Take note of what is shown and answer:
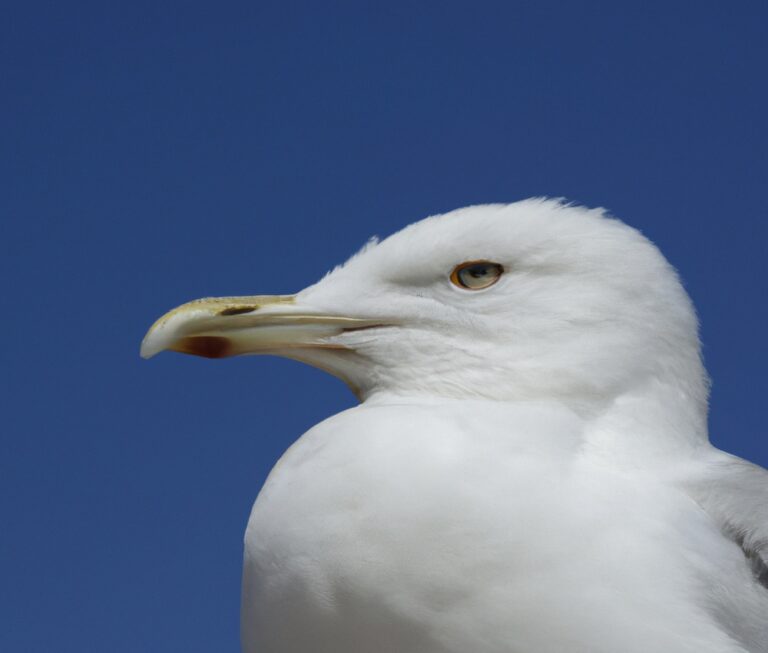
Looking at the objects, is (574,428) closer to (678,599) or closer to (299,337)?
(678,599)

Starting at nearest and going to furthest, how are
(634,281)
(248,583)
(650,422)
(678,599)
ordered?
(678,599), (248,583), (650,422), (634,281)

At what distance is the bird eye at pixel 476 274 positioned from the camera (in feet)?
13.0

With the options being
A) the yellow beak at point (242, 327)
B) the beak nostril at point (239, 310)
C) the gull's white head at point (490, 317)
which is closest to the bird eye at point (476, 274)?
the gull's white head at point (490, 317)

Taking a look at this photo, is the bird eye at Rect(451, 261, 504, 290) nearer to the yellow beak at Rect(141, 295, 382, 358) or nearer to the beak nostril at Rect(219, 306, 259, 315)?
the yellow beak at Rect(141, 295, 382, 358)

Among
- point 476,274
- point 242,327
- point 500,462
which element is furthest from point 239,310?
point 500,462

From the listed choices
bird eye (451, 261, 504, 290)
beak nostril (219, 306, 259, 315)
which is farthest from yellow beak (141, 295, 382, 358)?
bird eye (451, 261, 504, 290)

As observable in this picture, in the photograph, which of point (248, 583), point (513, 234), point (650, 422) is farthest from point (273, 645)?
point (513, 234)

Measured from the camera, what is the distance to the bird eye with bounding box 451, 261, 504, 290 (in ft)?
13.0

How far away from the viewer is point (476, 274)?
3984mm

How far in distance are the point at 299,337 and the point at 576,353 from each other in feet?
2.89

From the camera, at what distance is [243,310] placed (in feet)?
12.9

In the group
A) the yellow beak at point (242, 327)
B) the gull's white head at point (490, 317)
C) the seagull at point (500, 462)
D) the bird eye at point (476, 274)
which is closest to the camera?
the seagull at point (500, 462)

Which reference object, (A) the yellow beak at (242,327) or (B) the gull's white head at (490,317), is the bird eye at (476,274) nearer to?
(B) the gull's white head at (490,317)

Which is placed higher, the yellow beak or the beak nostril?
the beak nostril
